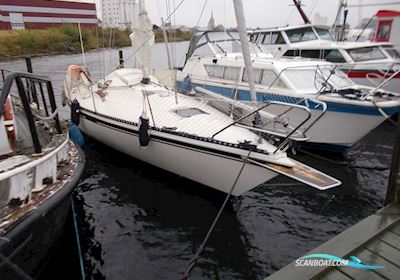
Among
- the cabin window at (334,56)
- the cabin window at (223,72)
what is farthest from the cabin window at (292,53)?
the cabin window at (223,72)

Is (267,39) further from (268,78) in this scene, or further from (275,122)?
(275,122)

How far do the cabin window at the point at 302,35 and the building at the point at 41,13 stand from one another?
4318 cm

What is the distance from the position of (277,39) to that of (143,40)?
302 inches

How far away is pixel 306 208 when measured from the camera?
747 centimetres

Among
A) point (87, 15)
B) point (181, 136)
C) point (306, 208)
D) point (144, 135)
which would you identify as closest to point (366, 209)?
point (306, 208)

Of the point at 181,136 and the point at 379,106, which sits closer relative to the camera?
the point at 181,136

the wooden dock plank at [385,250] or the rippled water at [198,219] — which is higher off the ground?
the wooden dock plank at [385,250]

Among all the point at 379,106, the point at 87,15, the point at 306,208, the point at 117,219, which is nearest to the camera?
the point at 117,219

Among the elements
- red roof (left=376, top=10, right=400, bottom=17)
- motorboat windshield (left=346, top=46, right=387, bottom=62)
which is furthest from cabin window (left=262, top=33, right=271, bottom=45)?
red roof (left=376, top=10, right=400, bottom=17)

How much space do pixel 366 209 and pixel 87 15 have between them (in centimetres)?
6823

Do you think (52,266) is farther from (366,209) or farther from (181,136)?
(366,209)

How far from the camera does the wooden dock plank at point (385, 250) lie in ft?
10.6

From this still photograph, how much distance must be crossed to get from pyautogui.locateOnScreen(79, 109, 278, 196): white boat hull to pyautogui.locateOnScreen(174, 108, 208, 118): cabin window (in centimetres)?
99

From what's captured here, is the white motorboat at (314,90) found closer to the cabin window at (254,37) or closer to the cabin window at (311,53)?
the cabin window at (311,53)
